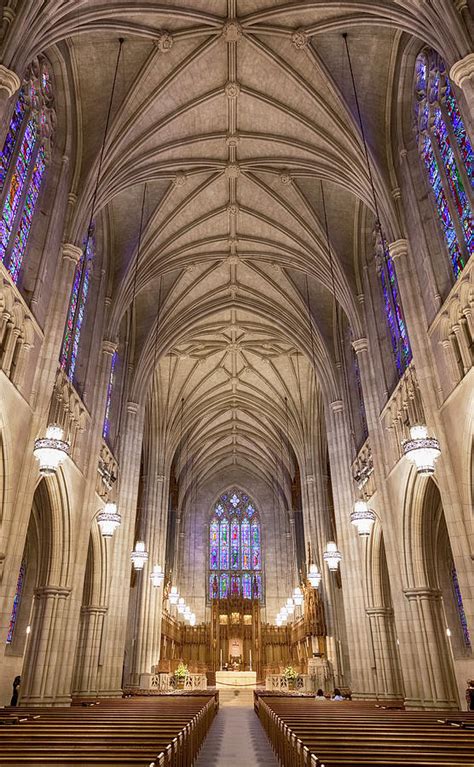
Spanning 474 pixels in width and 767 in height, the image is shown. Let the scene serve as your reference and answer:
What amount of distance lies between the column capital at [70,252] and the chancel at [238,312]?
60 millimetres

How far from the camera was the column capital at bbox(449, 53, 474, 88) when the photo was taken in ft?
33.4

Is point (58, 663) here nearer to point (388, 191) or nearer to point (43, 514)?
point (43, 514)

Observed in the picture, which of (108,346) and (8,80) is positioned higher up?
(108,346)

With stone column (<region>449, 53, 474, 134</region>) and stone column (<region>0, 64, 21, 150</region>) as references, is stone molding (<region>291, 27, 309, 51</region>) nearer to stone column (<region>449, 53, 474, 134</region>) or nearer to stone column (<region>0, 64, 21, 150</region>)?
stone column (<region>449, 53, 474, 134</region>)

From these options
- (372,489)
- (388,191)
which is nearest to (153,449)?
(372,489)

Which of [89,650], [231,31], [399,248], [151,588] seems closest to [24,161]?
[231,31]

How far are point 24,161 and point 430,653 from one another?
15.4m

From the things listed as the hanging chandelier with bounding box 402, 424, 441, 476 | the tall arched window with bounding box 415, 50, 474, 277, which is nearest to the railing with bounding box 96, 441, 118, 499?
the hanging chandelier with bounding box 402, 424, 441, 476

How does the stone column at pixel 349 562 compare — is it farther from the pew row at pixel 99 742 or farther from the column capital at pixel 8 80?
the column capital at pixel 8 80

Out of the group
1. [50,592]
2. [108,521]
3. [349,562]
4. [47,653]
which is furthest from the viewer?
[349,562]

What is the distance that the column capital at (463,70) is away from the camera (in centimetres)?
1020

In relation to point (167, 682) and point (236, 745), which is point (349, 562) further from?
point (167, 682)

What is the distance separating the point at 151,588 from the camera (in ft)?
92.4

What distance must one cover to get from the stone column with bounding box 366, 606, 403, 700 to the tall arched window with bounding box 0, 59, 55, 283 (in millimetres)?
15662
